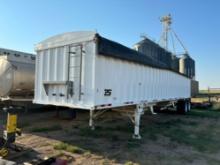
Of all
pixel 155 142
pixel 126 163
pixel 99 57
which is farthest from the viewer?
pixel 155 142

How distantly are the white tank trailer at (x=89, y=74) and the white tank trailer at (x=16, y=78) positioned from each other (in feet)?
6.16

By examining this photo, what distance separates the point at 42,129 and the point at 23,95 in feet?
5.29

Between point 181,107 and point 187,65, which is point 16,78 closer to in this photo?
point 181,107

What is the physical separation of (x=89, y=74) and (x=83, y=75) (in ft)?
0.62

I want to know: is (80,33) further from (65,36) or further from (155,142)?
(155,142)

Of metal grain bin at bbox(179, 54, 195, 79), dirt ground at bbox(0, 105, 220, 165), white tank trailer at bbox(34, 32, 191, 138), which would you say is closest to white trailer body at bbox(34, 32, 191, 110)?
white tank trailer at bbox(34, 32, 191, 138)

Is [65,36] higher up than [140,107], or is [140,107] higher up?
[65,36]

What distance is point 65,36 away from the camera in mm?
6387

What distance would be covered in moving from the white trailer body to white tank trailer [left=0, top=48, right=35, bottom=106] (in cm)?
188

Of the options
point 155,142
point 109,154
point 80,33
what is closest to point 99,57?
point 80,33

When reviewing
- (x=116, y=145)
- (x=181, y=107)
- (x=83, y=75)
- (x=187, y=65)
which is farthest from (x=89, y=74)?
(x=187, y=65)

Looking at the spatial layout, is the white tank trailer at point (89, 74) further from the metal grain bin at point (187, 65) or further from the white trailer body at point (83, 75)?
the metal grain bin at point (187, 65)

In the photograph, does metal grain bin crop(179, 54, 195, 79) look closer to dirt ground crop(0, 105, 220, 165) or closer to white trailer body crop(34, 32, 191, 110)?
dirt ground crop(0, 105, 220, 165)

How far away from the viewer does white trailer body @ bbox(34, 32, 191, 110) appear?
573 cm
